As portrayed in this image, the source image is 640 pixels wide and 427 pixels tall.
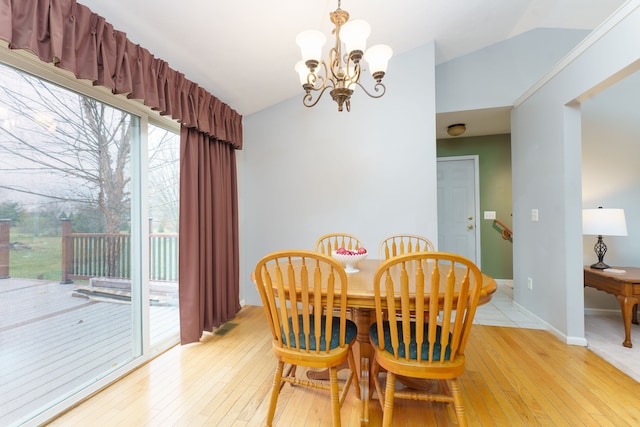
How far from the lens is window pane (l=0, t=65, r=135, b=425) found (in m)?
1.38

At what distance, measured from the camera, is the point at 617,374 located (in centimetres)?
188

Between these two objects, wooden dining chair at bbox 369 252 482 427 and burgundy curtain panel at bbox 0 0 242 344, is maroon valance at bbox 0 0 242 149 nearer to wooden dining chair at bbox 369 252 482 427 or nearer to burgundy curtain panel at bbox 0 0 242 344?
burgundy curtain panel at bbox 0 0 242 344

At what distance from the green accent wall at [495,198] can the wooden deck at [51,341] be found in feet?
15.3

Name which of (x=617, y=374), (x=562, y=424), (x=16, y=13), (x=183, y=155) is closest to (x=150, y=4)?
A: (x=16, y=13)

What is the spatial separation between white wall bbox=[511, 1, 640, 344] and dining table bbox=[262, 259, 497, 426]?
1.31m

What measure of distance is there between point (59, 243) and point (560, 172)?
150 inches

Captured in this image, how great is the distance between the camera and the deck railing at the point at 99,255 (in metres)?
1.64

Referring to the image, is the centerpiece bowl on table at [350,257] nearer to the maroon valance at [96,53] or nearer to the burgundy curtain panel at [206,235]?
the burgundy curtain panel at [206,235]

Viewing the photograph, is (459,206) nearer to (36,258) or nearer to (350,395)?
(350,395)

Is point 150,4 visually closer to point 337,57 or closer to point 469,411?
point 337,57

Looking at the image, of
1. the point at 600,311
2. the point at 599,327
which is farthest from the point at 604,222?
the point at 600,311

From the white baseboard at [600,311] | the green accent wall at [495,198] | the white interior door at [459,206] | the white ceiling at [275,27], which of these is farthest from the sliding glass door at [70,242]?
the green accent wall at [495,198]

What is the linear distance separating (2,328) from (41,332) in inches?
8.1

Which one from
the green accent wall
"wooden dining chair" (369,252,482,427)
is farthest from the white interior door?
"wooden dining chair" (369,252,482,427)
